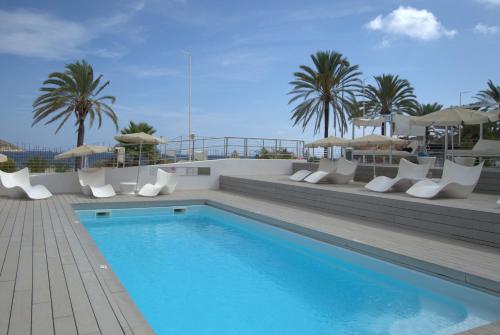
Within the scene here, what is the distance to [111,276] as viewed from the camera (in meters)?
3.92

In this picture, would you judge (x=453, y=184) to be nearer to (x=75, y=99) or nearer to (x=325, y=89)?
(x=325, y=89)

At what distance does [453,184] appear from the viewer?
23.1 ft

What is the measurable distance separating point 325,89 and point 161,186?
11.3 m

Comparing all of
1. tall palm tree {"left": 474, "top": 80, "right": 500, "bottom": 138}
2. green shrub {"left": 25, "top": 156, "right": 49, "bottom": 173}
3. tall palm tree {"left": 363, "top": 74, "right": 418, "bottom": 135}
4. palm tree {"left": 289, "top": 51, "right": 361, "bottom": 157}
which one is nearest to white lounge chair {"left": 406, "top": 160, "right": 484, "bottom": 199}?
green shrub {"left": 25, "top": 156, "right": 49, "bottom": 173}

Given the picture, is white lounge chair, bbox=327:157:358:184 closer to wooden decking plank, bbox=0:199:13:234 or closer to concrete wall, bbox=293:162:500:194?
concrete wall, bbox=293:162:500:194

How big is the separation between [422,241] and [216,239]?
3.72 meters

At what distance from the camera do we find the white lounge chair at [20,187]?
388 inches

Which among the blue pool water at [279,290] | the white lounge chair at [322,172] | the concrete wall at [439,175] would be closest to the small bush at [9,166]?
the blue pool water at [279,290]

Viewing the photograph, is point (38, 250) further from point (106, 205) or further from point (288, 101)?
point (288, 101)

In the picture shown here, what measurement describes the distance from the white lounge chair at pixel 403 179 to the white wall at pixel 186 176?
6.79 meters

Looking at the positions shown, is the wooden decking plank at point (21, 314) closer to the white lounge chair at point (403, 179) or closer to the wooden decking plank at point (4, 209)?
the wooden decking plank at point (4, 209)

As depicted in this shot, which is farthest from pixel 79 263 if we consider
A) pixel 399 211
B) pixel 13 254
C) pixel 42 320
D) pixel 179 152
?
pixel 179 152

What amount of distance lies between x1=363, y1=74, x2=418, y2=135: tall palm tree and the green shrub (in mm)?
17191

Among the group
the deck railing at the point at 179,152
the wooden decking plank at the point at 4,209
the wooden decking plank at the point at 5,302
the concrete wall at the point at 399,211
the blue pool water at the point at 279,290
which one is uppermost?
the deck railing at the point at 179,152
